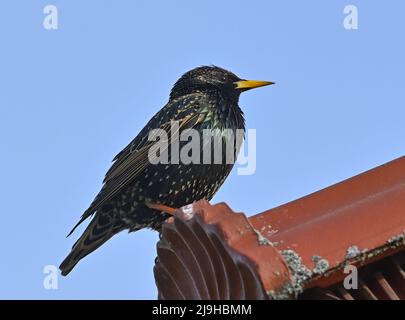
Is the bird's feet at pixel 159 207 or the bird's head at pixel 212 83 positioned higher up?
the bird's head at pixel 212 83

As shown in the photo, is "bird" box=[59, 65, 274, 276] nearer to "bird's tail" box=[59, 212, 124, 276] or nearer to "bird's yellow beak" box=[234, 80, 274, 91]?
"bird's tail" box=[59, 212, 124, 276]

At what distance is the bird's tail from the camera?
19.0ft

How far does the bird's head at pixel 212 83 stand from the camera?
6234 millimetres

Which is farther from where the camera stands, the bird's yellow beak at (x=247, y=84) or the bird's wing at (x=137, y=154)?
the bird's yellow beak at (x=247, y=84)

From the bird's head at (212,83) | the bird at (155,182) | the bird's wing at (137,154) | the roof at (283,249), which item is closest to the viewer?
the roof at (283,249)

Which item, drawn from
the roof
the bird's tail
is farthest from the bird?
the roof

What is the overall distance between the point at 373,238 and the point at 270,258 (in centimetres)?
36

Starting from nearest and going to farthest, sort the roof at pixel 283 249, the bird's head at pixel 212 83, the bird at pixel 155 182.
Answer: the roof at pixel 283 249, the bird at pixel 155 182, the bird's head at pixel 212 83

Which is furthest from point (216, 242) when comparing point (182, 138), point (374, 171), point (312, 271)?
point (182, 138)

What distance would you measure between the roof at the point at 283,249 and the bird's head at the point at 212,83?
3.08 meters

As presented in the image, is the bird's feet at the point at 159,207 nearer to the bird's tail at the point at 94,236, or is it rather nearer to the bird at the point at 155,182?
the bird at the point at 155,182

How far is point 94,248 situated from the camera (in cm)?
583

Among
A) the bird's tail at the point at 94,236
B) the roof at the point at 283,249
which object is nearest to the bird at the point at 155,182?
the bird's tail at the point at 94,236
